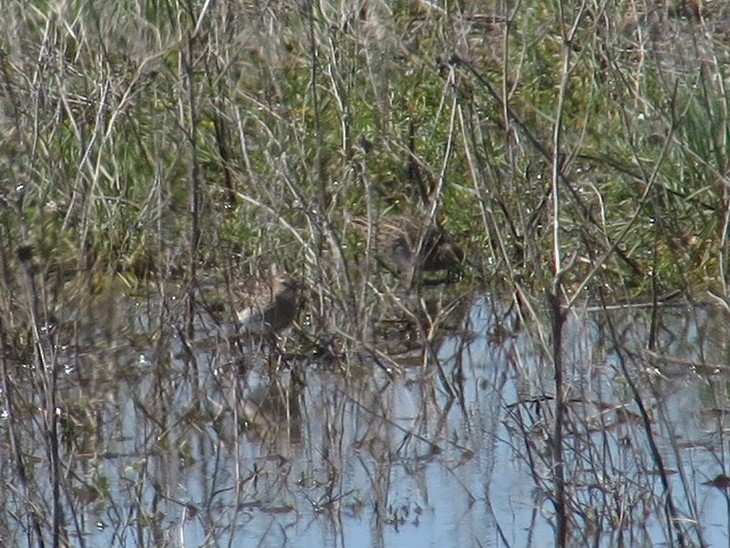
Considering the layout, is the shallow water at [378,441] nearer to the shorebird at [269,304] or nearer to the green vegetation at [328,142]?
the shorebird at [269,304]

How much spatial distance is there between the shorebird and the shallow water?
115 mm

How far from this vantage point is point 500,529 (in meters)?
4.41

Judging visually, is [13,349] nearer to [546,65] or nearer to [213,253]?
[213,253]

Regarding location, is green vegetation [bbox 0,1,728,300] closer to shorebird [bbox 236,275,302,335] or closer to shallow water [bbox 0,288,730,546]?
shorebird [bbox 236,275,302,335]

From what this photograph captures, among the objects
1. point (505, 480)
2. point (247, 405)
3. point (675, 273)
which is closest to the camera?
point (505, 480)

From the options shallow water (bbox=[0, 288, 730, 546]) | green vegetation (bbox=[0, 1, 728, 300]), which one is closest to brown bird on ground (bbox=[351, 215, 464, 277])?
green vegetation (bbox=[0, 1, 728, 300])

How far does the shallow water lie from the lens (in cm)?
444

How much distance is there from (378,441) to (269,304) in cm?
88

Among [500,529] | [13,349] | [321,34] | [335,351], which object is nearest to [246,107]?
[321,34]

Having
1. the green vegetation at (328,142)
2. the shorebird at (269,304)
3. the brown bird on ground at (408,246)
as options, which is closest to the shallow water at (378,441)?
the shorebird at (269,304)

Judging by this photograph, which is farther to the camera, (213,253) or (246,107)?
(246,107)

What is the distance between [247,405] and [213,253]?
0.70 m

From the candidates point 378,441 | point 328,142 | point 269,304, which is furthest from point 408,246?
point 378,441

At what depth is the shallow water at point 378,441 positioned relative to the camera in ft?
14.6
